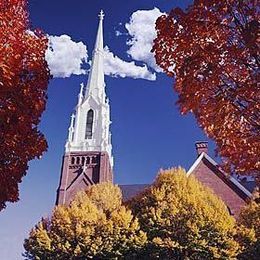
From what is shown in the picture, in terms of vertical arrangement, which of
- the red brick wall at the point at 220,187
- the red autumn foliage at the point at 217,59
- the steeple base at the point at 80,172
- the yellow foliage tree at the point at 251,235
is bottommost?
the red autumn foliage at the point at 217,59

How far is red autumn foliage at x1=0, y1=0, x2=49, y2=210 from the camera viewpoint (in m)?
7.94

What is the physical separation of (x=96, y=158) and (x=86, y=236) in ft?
64.3

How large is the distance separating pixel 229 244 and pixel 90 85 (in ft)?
115

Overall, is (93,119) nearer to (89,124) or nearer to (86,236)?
(89,124)

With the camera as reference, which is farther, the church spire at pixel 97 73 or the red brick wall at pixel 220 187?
the church spire at pixel 97 73

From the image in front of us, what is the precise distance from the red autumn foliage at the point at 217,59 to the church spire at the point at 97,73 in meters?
44.2

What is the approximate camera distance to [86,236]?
1027 inches

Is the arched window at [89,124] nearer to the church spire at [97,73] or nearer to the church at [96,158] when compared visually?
the church at [96,158]

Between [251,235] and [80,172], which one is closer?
[251,235]

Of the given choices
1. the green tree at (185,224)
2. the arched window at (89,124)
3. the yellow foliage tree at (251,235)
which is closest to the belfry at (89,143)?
the arched window at (89,124)

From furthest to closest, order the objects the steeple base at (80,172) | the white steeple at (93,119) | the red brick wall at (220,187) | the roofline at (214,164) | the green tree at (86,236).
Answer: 1. the white steeple at (93,119)
2. the steeple base at (80,172)
3. the roofline at (214,164)
4. the red brick wall at (220,187)
5. the green tree at (86,236)

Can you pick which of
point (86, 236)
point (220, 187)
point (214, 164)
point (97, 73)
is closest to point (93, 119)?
point (97, 73)

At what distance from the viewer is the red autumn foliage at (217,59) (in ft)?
23.3

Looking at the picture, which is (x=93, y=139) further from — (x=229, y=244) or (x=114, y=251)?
(x=229, y=244)
